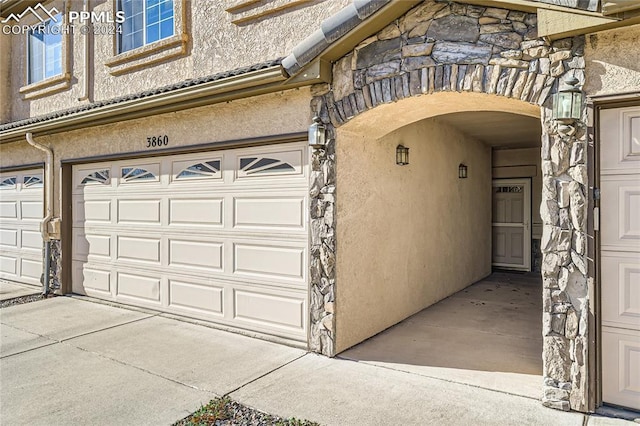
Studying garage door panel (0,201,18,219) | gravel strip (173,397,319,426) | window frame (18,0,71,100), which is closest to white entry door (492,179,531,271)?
gravel strip (173,397,319,426)

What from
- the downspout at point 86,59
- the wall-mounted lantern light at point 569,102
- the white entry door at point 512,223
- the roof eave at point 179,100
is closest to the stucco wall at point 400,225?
the roof eave at point 179,100

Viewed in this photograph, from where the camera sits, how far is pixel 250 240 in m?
5.83

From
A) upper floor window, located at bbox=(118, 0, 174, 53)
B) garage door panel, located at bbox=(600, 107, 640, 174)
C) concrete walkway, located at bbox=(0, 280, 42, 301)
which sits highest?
upper floor window, located at bbox=(118, 0, 174, 53)

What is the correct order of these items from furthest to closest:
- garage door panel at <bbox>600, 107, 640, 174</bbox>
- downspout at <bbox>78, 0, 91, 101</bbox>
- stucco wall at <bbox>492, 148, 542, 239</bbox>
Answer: stucco wall at <bbox>492, 148, 542, 239</bbox>
downspout at <bbox>78, 0, 91, 101</bbox>
garage door panel at <bbox>600, 107, 640, 174</bbox>

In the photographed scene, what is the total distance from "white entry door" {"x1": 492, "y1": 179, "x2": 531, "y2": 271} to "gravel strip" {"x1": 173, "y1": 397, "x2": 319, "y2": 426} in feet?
31.1

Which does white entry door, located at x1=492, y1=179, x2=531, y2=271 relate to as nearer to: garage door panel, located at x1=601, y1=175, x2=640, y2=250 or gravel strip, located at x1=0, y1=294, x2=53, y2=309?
garage door panel, located at x1=601, y1=175, x2=640, y2=250

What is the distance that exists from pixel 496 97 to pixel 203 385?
13.6 feet

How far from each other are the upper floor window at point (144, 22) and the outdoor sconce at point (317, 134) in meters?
3.69

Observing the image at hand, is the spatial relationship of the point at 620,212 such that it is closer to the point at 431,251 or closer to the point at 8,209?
the point at 431,251

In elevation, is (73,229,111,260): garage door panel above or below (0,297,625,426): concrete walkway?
above

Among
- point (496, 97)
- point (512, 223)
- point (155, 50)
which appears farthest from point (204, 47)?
point (512, 223)

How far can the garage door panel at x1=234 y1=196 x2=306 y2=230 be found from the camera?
5.36 metres

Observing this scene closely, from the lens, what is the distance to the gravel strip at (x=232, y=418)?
346cm

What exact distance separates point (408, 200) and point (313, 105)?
2.45 metres
